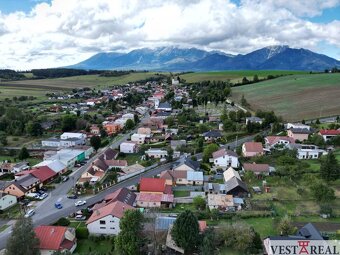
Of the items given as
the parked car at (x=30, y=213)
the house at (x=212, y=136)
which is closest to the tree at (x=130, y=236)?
the parked car at (x=30, y=213)

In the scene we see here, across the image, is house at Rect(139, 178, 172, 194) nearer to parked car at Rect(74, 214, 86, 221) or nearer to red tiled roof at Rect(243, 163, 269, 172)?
parked car at Rect(74, 214, 86, 221)

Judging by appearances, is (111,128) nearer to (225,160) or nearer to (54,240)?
(225,160)

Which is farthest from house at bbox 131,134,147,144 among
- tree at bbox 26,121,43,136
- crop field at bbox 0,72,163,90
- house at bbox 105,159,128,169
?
crop field at bbox 0,72,163,90

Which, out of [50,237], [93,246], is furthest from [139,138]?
[50,237]

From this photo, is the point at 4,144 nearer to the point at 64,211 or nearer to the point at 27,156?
the point at 27,156

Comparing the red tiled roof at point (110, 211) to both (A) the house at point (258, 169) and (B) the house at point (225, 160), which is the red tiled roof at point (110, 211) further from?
(B) the house at point (225, 160)

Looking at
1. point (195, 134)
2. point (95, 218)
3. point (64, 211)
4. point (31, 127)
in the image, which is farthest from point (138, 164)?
point (31, 127)
